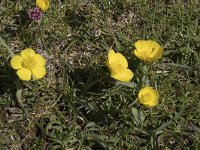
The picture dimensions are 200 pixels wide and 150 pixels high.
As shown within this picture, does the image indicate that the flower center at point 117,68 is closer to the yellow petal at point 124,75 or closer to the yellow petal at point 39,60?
the yellow petal at point 124,75

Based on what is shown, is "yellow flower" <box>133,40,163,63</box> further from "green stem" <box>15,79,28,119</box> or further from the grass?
"green stem" <box>15,79,28,119</box>

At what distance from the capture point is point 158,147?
2.22 m

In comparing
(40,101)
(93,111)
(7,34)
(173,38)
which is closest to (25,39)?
(7,34)

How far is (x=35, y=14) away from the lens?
2.31m

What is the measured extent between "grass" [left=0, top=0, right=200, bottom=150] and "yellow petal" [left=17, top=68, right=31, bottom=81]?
92mm

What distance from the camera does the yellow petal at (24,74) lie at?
2074 millimetres

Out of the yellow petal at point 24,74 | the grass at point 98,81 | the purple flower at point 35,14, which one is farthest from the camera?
the purple flower at point 35,14

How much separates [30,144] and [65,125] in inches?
7.0

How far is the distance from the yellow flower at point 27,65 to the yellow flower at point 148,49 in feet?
1.43

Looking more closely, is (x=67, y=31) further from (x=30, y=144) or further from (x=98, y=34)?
(x=30, y=144)

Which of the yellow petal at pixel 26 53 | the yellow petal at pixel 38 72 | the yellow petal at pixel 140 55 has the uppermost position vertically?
the yellow petal at pixel 140 55

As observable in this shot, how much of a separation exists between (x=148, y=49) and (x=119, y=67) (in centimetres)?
20

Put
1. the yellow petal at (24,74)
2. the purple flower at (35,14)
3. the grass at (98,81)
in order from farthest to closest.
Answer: the purple flower at (35,14) → the grass at (98,81) → the yellow petal at (24,74)

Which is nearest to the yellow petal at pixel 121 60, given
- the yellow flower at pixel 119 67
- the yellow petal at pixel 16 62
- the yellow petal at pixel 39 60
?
the yellow flower at pixel 119 67
